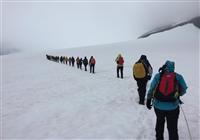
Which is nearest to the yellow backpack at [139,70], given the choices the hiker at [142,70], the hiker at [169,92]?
the hiker at [142,70]

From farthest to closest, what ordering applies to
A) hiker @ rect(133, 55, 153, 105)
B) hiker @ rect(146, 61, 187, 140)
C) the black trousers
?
hiker @ rect(133, 55, 153, 105)
the black trousers
hiker @ rect(146, 61, 187, 140)

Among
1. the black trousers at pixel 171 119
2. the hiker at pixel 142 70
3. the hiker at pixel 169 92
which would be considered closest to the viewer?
the hiker at pixel 169 92

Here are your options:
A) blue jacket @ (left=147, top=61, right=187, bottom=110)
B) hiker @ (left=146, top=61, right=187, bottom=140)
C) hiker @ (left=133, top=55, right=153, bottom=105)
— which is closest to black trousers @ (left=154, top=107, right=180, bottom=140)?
hiker @ (left=146, top=61, right=187, bottom=140)

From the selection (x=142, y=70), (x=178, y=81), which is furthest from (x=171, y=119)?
(x=142, y=70)

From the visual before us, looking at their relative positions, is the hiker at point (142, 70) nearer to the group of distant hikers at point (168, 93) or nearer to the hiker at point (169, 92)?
the group of distant hikers at point (168, 93)

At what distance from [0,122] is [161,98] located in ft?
19.4

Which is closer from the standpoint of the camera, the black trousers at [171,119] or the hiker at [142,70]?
the black trousers at [171,119]

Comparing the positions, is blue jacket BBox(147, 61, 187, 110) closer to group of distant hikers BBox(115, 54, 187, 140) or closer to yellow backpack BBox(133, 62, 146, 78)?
group of distant hikers BBox(115, 54, 187, 140)

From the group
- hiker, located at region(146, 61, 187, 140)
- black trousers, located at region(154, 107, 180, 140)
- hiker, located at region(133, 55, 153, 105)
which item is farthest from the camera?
hiker, located at region(133, 55, 153, 105)

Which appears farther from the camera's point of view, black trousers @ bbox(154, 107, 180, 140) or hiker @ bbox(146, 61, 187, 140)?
black trousers @ bbox(154, 107, 180, 140)

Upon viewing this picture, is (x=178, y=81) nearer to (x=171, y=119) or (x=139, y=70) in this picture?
(x=171, y=119)

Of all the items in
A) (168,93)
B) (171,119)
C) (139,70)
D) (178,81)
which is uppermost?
(139,70)

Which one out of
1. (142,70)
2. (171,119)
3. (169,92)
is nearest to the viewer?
(169,92)

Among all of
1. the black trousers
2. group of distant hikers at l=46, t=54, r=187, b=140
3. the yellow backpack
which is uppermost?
the yellow backpack
